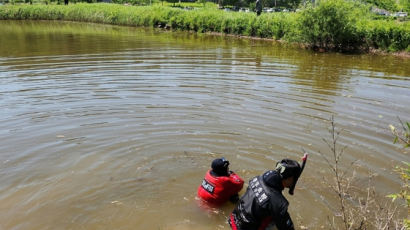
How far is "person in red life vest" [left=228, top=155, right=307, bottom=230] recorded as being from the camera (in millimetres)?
4008

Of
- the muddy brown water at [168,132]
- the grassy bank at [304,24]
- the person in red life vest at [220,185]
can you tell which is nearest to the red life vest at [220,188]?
the person in red life vest at [220,185]

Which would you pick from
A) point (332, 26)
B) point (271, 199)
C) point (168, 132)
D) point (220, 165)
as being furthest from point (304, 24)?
point (271, 199)

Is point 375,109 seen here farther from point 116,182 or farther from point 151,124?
point 116,182

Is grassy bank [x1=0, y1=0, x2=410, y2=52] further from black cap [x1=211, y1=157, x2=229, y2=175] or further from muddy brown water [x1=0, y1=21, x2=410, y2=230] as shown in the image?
black cap [x1=211, y1=157, x2=229, y2=175]

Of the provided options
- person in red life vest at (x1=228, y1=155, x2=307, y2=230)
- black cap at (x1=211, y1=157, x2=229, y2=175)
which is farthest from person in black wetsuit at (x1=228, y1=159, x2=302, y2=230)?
black cap at (x1=211, y1=157, x2=229, y2=175)

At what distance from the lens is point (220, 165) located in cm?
539

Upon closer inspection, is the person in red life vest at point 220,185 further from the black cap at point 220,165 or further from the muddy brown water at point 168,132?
the muddy brown water at point 168,132

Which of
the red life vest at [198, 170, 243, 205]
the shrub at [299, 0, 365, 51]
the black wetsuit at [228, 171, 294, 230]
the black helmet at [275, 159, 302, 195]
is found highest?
the shrub at [299, 0, 365, 51]

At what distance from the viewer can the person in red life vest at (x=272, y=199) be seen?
401 centimetres

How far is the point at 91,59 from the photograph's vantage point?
728 inches

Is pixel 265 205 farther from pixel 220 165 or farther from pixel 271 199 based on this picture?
pixel 220 165

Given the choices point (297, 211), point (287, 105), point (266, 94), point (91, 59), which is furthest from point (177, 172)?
point (91, 59)

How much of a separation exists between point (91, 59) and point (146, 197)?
14.0m

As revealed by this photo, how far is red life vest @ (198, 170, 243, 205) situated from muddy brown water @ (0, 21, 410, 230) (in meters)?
0.26
